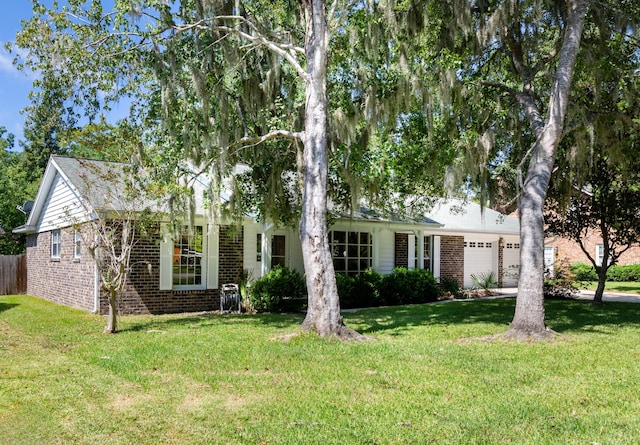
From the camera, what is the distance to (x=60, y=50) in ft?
31.1

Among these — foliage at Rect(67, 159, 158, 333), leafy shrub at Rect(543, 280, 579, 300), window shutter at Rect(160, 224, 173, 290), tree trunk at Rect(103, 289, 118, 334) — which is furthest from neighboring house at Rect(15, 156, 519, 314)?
leafy shrub at Rect(543, 280, 579, 300)

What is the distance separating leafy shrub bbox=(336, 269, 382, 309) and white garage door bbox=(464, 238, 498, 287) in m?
7.07

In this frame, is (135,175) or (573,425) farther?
(135,175)

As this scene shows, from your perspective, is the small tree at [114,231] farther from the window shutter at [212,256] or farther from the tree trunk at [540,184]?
the tree trunk at [540,184]

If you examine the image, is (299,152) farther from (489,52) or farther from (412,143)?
(489,52)

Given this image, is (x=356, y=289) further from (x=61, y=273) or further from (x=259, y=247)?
(x=61, y=273)

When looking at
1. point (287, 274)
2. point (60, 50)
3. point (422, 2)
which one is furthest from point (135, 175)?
point (422, 2)

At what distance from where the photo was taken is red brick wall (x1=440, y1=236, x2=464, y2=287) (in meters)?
20.2

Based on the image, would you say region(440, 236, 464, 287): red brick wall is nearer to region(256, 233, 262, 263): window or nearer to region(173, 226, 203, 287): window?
region(256, 233, 262, 263): window

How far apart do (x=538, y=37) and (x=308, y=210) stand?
6.38 meters

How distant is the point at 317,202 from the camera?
30.6 feet

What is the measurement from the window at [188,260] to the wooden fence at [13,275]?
10.2m

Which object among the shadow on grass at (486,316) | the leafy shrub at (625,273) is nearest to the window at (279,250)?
the shadow on grass at (486,316)

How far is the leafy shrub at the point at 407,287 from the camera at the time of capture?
53.4ft
